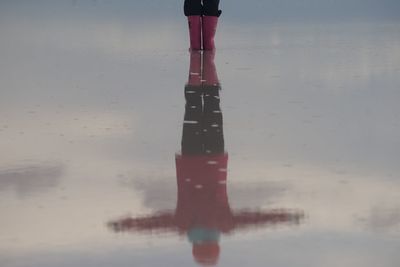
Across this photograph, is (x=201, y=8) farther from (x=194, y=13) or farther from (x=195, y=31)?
(x=195, y=31)

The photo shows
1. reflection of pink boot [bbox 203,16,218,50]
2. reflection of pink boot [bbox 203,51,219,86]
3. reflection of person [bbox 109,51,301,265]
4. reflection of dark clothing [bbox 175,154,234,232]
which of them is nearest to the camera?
reflection of person [bbox 109,51,301,265]

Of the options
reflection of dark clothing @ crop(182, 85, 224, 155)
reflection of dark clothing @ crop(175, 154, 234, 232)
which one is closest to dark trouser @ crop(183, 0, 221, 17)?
reflection of dark clothing @ crop(182, 85, 224, 155)

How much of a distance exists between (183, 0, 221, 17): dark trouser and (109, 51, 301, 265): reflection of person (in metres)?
5.74

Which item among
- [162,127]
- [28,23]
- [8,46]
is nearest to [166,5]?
[28,23]

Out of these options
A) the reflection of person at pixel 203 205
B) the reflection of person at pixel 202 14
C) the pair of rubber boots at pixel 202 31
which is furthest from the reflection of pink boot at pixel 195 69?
the reflection of person at pixel 203 205

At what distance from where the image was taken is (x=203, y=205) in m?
6.86

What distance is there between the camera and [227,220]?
6484 millimetres

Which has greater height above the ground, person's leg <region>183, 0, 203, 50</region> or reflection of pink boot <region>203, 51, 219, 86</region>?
person's leg <region>183, 0, 203, 50</region>

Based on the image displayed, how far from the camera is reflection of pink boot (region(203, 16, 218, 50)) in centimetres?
1634

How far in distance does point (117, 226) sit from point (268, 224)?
788 mm

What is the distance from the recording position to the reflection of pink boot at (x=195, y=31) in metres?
16.4

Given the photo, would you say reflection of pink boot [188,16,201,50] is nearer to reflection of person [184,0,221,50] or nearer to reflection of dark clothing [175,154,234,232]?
reflection of person [184,0,221,50]

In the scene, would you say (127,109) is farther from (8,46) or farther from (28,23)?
(28,23)

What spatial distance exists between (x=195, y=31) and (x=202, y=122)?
21.9 ft
